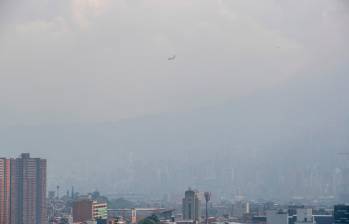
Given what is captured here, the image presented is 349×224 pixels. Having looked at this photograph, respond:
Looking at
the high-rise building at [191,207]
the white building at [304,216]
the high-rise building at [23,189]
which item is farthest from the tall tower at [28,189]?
the white building at [304,216]

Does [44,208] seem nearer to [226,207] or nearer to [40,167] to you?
[40,167]

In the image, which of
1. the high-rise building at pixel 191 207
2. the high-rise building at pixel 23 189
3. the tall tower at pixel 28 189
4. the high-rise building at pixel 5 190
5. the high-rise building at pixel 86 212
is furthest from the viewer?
the high-rise building at pixel 191 207

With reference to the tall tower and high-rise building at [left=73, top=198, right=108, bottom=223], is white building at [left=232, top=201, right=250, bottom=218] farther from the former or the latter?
the tall tower

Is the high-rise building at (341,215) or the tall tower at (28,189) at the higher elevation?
the tall tower at (28,189)

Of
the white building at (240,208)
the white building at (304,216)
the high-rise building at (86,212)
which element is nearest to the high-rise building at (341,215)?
the white building at (304,216)

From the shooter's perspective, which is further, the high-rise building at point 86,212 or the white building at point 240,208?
the white building at point 240,208

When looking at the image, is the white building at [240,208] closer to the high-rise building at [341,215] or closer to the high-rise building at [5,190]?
the high-rise building at [5,190]

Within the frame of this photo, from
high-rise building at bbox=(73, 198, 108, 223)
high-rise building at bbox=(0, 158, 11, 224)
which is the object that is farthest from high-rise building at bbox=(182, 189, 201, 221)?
high-rise building at bbox=(0, 158, 11, 224)

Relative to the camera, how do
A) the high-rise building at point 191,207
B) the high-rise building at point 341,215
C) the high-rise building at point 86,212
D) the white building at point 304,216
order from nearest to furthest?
1. the high-rise building at point 341,215
2. the high-rise building at point 86,212
3. the white building at point 304,216
4. the high-rise building at point 191,207
